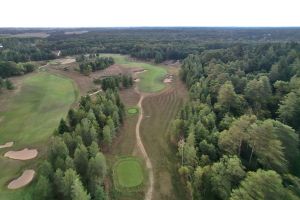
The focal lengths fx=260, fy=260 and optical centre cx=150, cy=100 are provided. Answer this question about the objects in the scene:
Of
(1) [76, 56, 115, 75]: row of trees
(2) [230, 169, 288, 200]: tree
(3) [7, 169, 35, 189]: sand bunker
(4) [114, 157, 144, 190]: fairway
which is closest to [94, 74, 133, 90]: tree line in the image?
(1) [76, 56, 115, 75]: row of trees

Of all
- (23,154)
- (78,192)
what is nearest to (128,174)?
(78,192)

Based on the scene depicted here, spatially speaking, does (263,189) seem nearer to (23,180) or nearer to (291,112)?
(291,112)

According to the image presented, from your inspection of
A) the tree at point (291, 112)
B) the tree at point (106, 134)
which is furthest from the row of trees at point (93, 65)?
the tree at point (291, 112)

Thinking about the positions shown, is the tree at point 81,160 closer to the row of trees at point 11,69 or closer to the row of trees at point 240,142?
the row of trees at point 240,142

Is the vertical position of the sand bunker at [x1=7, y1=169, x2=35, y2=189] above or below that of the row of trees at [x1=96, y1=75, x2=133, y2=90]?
below

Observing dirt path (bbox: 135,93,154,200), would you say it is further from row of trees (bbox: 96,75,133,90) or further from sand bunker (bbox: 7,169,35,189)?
sand bunker (bbox: 7,169,35,189)

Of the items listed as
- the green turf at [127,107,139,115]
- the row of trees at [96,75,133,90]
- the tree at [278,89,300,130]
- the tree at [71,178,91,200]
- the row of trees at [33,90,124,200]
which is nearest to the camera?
the tree at [71,178,91,200]
